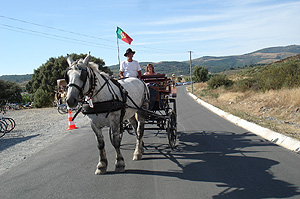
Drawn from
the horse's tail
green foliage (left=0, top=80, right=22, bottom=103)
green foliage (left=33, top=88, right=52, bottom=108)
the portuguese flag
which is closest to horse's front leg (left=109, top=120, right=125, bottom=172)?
the horse's tail

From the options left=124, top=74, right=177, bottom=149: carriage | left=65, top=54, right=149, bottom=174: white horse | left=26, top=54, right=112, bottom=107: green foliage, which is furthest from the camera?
left=26, top=54, right=112, bottom=107: green foliage

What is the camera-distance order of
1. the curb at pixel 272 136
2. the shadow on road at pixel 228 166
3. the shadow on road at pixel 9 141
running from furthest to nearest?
the shadow on road at pixel 9 141, the curb at pixel 272 136, the shadow on road at pixel 228 166

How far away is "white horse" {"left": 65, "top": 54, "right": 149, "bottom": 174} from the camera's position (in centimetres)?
473

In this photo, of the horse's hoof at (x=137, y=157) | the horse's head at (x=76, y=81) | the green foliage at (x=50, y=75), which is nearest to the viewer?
the horse's head at (x=76, y=81)

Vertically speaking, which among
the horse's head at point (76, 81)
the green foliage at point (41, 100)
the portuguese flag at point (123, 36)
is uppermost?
the portuguese flag at point (123, 36)

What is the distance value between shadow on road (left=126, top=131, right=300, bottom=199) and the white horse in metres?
0.74

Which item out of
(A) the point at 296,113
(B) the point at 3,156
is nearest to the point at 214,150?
(B) the point at 3,156

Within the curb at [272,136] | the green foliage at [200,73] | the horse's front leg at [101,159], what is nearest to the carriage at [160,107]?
the horse's front leg at [101,159]

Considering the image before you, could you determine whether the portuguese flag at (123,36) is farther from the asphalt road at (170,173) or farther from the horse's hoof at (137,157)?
the horse's hoof at (137,157)

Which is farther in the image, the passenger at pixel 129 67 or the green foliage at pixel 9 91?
the green foliage at pixel 9 91

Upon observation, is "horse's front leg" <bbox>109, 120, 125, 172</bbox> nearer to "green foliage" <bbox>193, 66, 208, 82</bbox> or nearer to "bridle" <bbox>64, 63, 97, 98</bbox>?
"bridle" <bbox>64, 63, 97, 98</bbox>

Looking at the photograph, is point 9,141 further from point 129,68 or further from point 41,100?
point 41,100

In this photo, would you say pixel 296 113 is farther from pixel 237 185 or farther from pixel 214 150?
pixel 237 185

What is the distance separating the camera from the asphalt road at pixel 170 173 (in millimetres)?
4457
